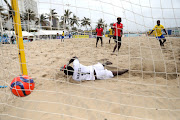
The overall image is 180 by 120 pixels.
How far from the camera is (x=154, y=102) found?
Answer: 2025mm

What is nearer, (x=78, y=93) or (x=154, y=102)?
(x=154, y=102)

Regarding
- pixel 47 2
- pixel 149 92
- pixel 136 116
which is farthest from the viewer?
pixel 149 92

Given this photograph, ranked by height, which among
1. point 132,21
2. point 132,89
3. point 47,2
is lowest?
point 132,89

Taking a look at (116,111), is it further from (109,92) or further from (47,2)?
(47,2)

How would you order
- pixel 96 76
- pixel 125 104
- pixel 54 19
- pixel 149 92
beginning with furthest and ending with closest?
pixel 96 76, pixel 54 19, pixel 149 92, pixel 125 104

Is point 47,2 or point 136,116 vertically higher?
point 47,2

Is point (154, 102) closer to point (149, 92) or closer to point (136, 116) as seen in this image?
point (149, 92)

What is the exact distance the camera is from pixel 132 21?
252 cm

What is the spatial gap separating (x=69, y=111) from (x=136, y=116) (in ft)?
3.28

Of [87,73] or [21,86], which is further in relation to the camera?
[87,73]

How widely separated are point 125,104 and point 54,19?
84.0 inches

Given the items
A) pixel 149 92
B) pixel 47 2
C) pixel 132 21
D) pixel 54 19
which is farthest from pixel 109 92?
pixel 47 2

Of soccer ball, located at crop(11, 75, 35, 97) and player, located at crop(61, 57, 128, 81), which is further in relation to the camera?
player, located at crop(61, 57, 128, 81)

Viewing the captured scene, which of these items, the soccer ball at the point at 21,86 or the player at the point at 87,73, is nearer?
the soccer ball at the point at 21,86
